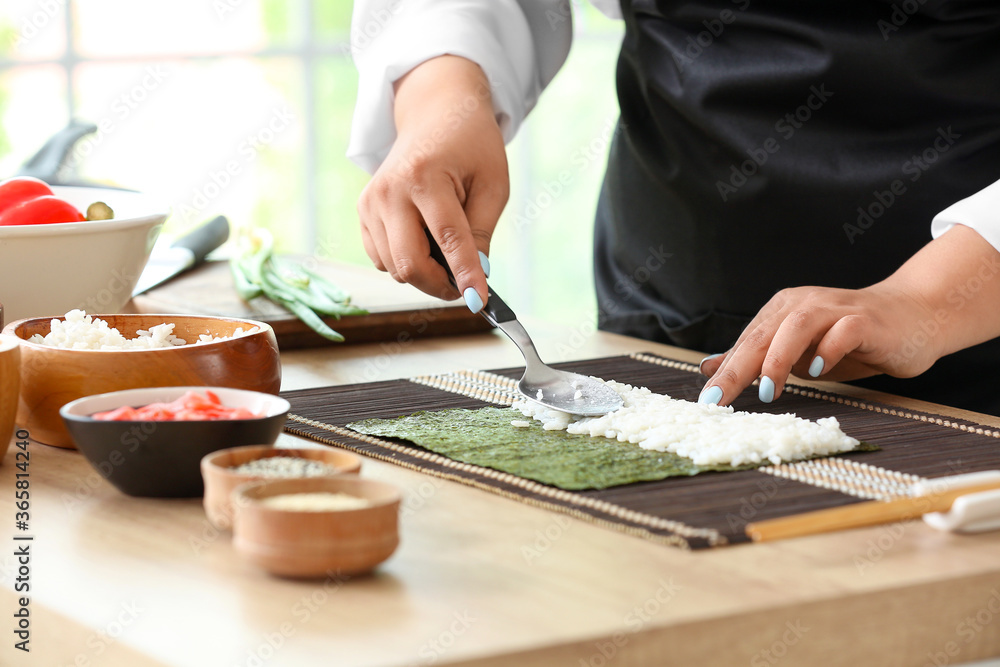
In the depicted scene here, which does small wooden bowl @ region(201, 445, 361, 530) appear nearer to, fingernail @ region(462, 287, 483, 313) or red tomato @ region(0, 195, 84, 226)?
fingernail @ region(462, 287, 483, 313)

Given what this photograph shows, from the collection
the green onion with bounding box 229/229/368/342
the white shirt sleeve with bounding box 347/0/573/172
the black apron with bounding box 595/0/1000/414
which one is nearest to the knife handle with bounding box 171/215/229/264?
the green onion with bounding box 229/229/368/342

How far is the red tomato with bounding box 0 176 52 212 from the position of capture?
137cm

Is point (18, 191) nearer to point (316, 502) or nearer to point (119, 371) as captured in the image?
point (119, 371)

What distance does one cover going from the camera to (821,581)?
718 mm

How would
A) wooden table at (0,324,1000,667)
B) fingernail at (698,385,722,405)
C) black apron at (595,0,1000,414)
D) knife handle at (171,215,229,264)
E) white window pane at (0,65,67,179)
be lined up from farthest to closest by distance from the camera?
white window pane at (0,65,67,179) → knife handle at (171,215,229,264) → black apron at (595,0,1000,414) → fingernail at (698,385,722,405) → wooden table at (0,324,1000,667)

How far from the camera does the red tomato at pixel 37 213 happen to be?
1343 millimetres

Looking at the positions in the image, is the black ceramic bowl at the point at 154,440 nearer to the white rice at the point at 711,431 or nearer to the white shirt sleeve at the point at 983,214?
the white rice at the point at 711,431

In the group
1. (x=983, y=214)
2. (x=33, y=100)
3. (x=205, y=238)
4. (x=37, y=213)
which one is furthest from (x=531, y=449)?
(x=33, y=100)

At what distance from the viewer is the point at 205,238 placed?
205cm

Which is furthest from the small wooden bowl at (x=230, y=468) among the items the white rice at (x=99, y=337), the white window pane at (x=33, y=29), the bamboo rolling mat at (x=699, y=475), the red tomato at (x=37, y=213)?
the white window pane at (x=33, y=29)

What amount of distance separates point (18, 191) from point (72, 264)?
0.46 ft

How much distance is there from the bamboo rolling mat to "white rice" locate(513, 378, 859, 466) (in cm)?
2

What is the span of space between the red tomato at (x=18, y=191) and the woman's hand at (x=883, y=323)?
34.3 inches

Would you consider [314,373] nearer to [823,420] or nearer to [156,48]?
[823,420]
